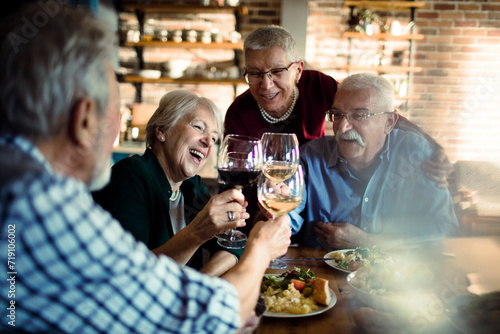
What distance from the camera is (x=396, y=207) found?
1.64 metres

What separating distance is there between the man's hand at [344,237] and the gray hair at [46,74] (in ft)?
3.67

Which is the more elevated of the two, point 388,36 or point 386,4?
point 386,4

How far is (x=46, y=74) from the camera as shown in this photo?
61 cm

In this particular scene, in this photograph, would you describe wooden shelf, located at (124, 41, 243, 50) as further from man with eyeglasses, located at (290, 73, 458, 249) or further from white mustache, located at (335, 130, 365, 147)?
white mustache, located at (335, 130, 365, 147)

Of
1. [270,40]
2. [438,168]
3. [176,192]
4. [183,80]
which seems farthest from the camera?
[183,80]

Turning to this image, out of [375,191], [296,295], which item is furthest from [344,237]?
[296,295]

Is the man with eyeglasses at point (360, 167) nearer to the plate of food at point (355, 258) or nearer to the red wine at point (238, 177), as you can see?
the plate of food at point (355, 258)

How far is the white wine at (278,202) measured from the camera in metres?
1.03

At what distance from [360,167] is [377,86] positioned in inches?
14.9

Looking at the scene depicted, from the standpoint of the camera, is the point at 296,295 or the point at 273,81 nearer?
the point at 296,295

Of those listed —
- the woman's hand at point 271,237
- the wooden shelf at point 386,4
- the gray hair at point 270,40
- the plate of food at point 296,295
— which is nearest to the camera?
the woman's hand at point 271,237

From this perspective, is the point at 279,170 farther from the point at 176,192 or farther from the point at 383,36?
the point at 383,36

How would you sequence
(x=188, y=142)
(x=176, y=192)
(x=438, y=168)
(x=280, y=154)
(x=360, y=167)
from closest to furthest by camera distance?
1. (x=280, y=154)
2. (x=438, y=168)
3. (x=188, y=142)
4. (x=176, y=192)
5. (x=360, y=167)

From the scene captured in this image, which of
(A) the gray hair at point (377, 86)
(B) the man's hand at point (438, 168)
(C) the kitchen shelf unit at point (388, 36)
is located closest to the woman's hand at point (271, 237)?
A: (B) the man's hand at point (438, 168)
